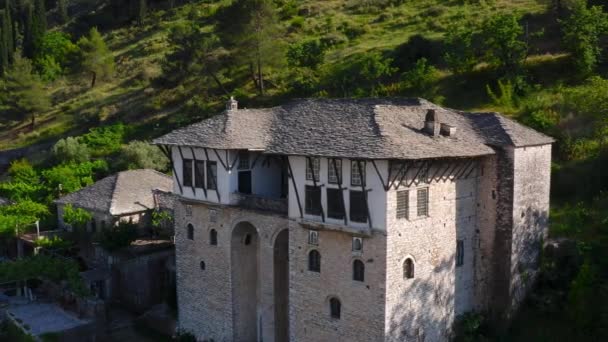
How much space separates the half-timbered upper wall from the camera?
23.1 metres

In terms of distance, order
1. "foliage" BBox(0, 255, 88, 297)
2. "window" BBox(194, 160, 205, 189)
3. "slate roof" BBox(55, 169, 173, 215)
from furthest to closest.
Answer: "slate roof" BBox(55, 169, 173, 215) < "foliage" BBox(0, 255, 88, 297) < "window" BBox(194, 160, 205, 189)

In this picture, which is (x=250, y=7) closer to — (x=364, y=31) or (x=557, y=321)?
(x=364, y=31)

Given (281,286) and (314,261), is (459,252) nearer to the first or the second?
(314,261)

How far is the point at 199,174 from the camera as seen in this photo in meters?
29.8

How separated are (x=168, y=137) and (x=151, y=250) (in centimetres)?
871

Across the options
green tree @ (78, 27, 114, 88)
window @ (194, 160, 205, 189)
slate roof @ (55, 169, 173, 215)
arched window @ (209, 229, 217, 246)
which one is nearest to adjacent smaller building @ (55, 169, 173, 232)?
slate roof @ (55, 169, 173, 215)

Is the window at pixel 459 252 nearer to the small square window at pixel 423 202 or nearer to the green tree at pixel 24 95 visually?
the small square window at pixel 423 202

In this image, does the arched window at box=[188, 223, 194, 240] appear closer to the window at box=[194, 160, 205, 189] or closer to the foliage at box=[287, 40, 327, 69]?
the window at box=[194, 160, 205, 189]

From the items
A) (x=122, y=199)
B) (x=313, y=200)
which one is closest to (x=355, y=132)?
(x=313, y=200)

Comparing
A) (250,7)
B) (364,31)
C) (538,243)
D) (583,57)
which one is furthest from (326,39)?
(538,243)

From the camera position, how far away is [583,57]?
4291 cm

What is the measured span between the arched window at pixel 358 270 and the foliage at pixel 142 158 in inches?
1128

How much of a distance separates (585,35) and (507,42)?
16.6 feet

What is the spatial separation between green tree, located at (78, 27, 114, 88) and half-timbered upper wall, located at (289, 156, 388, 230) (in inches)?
2137
